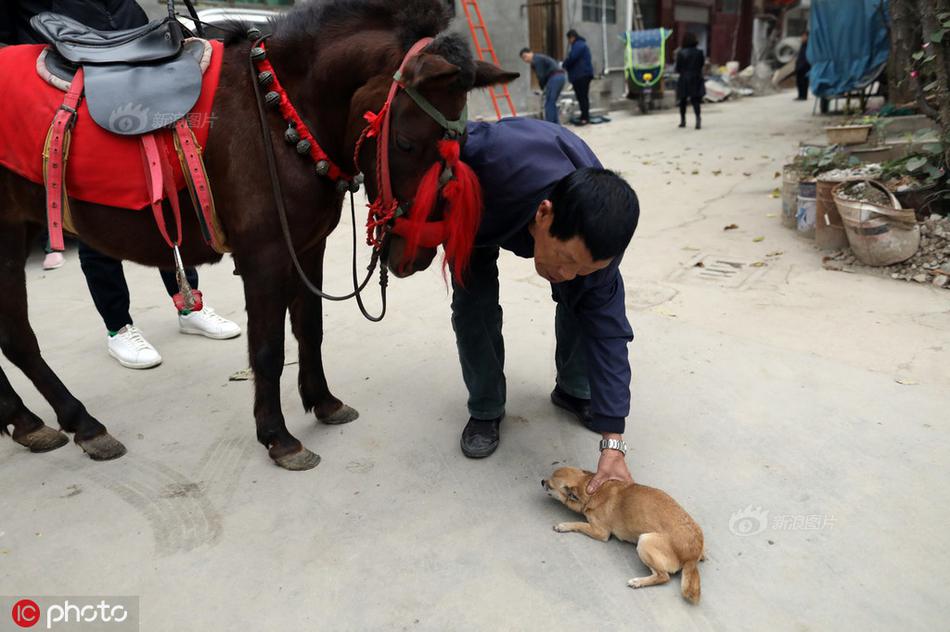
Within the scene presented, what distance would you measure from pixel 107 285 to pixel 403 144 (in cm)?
213

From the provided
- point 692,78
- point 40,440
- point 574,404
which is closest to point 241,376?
point 40,440

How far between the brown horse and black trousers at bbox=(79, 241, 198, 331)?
65 cm

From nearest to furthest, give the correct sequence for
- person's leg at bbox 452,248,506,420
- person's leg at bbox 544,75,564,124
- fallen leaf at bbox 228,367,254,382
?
person's leg at bbox 452,248,506,420
fallen leaf at bbox 228,367,254,382
person's leg at bbox 544,75,564,124

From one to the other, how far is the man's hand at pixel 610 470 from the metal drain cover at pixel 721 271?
2.16 meters

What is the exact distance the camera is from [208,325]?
11.3 ft

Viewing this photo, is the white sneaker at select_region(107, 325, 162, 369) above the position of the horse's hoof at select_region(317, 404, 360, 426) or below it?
above

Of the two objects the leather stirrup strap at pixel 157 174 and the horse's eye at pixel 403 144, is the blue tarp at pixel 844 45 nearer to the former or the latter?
the horse's eye at pixel 403 144

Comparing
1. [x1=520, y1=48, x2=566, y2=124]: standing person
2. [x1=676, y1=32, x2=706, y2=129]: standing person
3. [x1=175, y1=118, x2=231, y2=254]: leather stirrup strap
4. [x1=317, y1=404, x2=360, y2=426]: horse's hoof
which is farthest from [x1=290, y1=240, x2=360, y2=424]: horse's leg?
[x1=676, y1=32, x2=706, y2=129]: standing person

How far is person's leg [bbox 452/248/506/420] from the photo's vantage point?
223cm

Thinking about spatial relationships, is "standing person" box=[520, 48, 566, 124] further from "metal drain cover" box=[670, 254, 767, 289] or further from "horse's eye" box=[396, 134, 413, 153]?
"horse's eye" box=[396, 134, 413, 153]

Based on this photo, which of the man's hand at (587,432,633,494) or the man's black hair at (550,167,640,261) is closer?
the man's black hair at (550,167,640,261)

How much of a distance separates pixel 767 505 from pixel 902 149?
434 centimetres

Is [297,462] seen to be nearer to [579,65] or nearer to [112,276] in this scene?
Answer: [112,276]

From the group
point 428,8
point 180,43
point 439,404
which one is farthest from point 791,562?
point 180,43
